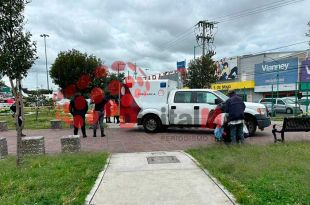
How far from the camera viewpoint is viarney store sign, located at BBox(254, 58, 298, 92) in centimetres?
3753

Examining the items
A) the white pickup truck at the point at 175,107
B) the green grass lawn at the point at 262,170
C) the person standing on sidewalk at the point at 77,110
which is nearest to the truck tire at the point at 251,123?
the white pickup truck at the point at 175,107

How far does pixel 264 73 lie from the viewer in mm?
42000

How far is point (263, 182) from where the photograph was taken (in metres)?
5.62

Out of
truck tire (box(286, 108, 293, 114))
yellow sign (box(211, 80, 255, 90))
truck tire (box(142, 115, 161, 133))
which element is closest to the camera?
truck tire (box(142, 115, 161, 133))

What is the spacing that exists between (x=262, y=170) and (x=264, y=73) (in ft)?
124

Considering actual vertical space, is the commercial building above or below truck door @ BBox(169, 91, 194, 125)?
above

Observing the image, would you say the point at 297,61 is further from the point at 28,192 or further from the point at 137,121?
the point at 28,192

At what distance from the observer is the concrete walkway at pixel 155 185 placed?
5.02 meters

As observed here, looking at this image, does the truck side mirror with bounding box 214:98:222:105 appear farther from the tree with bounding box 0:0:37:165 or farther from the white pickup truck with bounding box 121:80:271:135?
the tree with bounding box 0:0:37:165

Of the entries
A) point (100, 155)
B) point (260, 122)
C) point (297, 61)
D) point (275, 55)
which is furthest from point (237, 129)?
point (275, 55)

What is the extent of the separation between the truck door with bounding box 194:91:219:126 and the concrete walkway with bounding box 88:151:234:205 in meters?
5.38

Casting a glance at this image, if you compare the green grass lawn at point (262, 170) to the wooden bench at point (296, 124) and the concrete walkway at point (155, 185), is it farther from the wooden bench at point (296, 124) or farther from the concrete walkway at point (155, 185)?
the wooden bench at point (296, 124)

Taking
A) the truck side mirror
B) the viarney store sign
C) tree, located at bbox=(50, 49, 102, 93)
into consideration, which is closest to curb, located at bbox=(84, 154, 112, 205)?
the truck side mirror

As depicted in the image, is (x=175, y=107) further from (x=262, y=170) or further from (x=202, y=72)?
(x=202, y=72)
